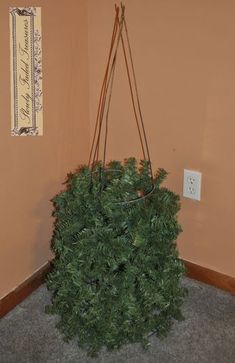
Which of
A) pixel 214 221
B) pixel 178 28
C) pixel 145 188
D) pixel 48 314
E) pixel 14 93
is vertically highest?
pixel 178 28

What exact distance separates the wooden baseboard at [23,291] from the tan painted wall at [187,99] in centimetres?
49

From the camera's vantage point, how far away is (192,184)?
1.43m

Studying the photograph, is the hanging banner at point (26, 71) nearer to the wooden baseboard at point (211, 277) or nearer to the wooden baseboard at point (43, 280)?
the wooden baseboard at point (43, 280)

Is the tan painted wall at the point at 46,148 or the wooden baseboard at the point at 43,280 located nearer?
the tan painted wall at the point at 46,148

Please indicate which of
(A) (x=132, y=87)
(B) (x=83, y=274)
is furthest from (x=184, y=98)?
(B) (x=83, y=274)

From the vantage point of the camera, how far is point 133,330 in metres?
1.21

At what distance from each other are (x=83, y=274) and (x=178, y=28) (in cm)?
75

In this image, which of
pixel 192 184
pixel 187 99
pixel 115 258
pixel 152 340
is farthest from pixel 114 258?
pixel 187 99

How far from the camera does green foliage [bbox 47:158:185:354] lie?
114 centimetres

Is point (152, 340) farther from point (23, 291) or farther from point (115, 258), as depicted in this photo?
point (23, 291)

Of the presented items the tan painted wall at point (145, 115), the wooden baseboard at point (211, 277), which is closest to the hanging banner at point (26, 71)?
the tan painted wall at point (145, 115)

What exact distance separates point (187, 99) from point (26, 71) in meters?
0.48

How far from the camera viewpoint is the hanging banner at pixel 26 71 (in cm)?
112

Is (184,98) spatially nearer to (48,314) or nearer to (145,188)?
(145,188)
